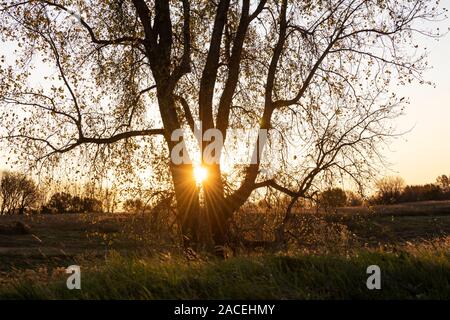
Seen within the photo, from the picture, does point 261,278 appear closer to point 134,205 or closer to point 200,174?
point 200,174

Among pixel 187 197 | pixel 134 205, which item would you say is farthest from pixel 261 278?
pixel 134 205

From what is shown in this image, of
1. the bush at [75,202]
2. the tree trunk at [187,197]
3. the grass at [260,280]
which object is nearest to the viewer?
the grass at [260,280]

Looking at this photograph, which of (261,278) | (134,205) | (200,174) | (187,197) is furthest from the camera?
(134,205)

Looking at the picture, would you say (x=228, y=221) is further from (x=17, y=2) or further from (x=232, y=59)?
(x=17, y=2)

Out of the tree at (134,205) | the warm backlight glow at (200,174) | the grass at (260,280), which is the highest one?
the warm backlight glow at (200,174)

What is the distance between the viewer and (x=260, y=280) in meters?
8.16

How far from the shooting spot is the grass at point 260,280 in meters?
7.80

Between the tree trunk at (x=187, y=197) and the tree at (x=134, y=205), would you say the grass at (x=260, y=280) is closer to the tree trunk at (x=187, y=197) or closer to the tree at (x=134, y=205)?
the tree trunk at (x=187, y=197)

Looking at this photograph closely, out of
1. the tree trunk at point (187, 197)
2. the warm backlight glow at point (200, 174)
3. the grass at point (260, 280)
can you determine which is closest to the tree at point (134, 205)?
the tree trunk at point (187, 197)

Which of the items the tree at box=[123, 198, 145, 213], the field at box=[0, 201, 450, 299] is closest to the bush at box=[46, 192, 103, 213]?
the tree at box=[123, 198, 145, 213]

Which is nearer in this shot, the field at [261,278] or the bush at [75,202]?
the field at [261,278]

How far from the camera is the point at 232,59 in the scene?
17406 millimetres

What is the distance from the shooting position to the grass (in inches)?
307

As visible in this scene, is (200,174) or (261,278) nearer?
(261,278)
